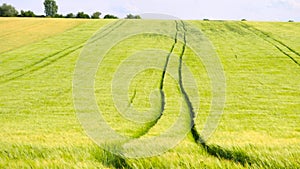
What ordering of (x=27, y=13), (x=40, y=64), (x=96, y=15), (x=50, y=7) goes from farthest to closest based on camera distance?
(x=50, y=7) < (x=27, y=13) < (x=96, y=15) < (x=40, y=64)

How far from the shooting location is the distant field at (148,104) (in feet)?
15.2

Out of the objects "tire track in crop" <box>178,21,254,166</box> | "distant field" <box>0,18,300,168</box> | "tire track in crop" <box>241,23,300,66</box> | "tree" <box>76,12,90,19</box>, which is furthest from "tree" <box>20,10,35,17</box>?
"tire track in crop" <box>178,21,254,166</box>

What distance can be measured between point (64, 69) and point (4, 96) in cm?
674

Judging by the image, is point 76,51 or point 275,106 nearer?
point 275,106

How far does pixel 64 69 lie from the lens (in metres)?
22.0

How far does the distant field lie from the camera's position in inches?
182

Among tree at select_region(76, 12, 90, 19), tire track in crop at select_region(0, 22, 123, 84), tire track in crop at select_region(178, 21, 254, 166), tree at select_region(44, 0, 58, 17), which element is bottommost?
tire track in crop at select_region(0, 22, 123, 84)

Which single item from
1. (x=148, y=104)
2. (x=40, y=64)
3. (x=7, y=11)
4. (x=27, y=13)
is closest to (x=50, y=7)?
(x=7, y=11)

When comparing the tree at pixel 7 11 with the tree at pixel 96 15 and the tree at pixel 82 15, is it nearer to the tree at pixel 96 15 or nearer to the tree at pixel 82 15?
the tree at pixel 82 15

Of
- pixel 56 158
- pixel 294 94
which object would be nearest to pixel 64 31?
pixel 294 94

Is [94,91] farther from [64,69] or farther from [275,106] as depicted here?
→ [275,106]

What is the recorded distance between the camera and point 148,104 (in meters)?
13.3

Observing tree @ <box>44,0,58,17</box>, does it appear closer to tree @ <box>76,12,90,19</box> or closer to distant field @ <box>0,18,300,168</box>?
tree @ <box>76,12,90,19</box>

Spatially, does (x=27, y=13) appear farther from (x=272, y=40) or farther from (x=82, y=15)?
(x=272, y=40)
